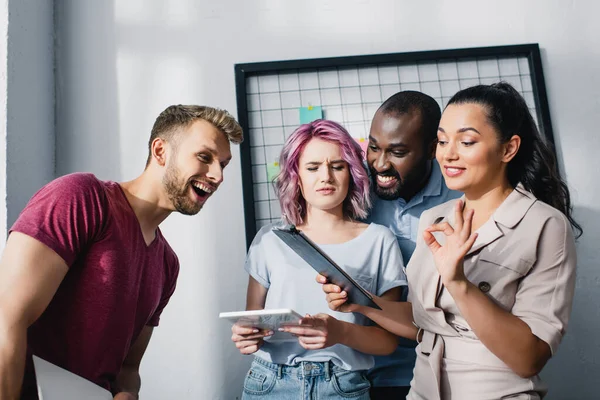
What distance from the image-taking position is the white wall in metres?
1.75

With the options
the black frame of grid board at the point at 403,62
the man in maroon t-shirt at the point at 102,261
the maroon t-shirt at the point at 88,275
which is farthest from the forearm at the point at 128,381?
the black frame of grid board at the point at 403,62

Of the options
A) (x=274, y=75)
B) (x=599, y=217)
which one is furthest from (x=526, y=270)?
(x=274, y=75)

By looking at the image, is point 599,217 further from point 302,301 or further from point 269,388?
point 269,388

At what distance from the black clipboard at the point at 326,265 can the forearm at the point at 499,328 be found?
259 millimetres

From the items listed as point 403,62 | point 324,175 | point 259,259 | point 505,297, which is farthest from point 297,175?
point 505,297

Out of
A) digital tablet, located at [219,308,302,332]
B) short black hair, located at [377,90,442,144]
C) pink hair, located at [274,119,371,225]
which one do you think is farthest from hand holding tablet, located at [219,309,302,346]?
short black hair, located at [377,90,442,144]

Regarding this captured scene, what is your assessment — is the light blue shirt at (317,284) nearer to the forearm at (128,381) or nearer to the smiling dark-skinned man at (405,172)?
the smiling dark-skinned man at (405,172)

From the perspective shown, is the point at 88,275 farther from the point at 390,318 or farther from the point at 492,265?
the point at 492,265

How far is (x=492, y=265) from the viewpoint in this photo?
1.14 m

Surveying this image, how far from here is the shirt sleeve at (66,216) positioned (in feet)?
3.50

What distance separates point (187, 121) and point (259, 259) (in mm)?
418

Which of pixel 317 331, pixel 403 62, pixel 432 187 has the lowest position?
pixel 317 331

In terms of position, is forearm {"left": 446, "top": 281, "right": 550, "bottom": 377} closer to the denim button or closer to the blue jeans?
the denim button

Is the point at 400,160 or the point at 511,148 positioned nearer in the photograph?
the point at 511,148
